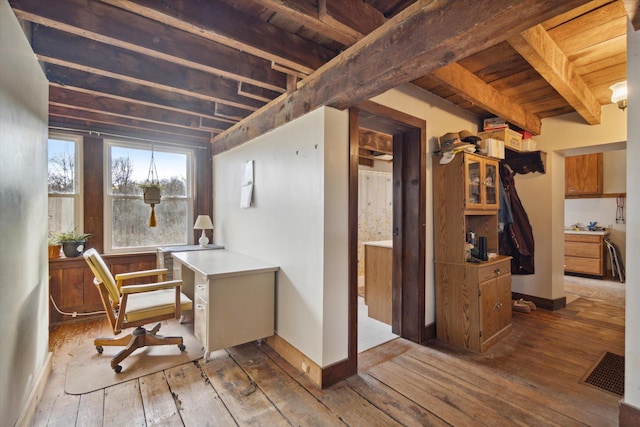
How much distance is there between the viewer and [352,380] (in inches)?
84.6

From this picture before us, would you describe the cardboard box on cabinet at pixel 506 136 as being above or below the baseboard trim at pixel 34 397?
above

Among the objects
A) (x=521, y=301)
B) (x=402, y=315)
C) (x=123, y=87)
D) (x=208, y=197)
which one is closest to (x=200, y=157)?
(x=208, y=197)

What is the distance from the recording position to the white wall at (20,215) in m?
1.35

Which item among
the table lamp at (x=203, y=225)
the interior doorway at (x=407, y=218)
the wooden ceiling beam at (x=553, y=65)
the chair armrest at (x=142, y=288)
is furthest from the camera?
the table lamp at (x=203, y=225)

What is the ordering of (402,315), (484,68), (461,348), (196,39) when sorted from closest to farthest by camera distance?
(196,39)
(484,68)
(461,348)
(402,315)

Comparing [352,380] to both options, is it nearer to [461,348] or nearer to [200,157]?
[461,348]

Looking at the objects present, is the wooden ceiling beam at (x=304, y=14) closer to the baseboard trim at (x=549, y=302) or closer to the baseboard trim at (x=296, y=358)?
the baseboard trim at (x=296, y=358)

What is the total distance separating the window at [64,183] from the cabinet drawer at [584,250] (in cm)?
779

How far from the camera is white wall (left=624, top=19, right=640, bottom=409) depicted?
4.75 ft

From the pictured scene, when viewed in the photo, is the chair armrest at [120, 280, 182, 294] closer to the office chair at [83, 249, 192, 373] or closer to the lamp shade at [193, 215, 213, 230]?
the office chair at [83, 249, 192, 373]

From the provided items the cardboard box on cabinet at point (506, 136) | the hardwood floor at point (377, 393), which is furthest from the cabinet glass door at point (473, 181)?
the hardwood floor at point (377, 393)

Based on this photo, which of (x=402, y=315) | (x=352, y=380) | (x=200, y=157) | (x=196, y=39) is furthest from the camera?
(x=200, y=157)

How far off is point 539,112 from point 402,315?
9.36ft

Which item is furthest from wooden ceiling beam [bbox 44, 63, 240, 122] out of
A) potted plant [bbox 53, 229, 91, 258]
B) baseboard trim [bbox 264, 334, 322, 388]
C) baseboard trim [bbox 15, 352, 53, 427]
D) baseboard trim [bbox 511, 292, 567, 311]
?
baseboard trim [bbox 511, 292, 567, 311]
